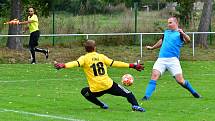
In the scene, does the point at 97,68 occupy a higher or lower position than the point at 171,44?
lower

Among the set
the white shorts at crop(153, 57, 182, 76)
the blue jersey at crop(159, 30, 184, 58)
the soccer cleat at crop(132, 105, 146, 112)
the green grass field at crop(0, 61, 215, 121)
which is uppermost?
the blue jersey at crop(159, 30, 184, 58)

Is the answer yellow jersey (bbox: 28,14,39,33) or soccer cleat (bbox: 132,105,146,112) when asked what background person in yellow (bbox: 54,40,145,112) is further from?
yellow jersey (bbox: 28,14,39,33)

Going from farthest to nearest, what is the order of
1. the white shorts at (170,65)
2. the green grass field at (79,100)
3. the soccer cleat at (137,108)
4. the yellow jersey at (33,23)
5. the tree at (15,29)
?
1. the tree at (15,29)
2. the yellow jersey at (33,23)
3. the white shorts at (170,65)
4. the soccer cleat at (137,108)
5. the green grass field at (79,100)

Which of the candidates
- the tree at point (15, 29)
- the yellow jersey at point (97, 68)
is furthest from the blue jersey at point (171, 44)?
the tree at point (15, 29)

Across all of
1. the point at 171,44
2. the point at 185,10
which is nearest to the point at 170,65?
the point at 171,44

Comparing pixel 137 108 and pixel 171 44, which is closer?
pixel 137 108

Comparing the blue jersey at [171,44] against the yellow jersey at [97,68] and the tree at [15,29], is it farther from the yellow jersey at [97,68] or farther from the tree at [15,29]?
the tree at [15,29]

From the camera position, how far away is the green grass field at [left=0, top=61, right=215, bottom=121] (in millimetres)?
13148

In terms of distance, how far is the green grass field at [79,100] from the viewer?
13.1m

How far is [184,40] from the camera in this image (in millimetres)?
16266

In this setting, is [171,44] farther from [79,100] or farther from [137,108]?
[137,108]

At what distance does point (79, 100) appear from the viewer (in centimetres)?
1599

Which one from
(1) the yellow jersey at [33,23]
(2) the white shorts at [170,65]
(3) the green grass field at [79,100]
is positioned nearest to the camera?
(3) the green grass field at [79,100]

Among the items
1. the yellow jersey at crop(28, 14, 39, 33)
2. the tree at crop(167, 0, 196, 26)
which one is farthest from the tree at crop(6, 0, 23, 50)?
the tree at crop(167, 0, 196, 26)
